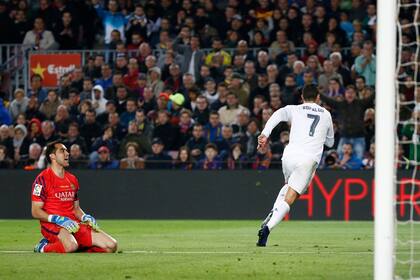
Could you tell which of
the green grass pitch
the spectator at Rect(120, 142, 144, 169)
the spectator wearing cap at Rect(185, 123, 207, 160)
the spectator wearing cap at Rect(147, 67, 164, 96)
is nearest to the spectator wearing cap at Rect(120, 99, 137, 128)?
the spectator wearing cap at Rect(147, 67, 164, 96)

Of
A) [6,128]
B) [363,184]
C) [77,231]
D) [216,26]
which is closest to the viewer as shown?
[77,231]

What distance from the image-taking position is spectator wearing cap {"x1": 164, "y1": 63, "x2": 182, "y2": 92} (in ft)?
74.0

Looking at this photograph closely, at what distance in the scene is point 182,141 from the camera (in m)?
21.5

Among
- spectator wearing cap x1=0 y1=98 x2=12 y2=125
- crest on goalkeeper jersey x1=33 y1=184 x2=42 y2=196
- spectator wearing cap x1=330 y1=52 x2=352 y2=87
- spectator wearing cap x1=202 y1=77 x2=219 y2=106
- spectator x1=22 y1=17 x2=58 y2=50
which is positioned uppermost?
spectator x1=22 y1=17 x2=58 y2=50

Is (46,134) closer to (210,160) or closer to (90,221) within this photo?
(210,160)

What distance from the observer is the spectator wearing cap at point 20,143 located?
2167 cm

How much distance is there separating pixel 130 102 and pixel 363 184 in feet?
16.6

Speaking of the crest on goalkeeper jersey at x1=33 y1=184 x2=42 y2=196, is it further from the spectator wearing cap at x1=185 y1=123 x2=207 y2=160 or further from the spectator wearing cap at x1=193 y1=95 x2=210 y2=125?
the spectator wearing cap at x1=193 y1=95 x2=210 y2=125

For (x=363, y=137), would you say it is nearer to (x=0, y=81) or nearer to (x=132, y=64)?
(x=132, y=64)

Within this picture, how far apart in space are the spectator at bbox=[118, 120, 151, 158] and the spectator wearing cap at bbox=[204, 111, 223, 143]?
1.18 m

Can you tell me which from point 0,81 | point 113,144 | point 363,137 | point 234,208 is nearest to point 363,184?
point 363,137

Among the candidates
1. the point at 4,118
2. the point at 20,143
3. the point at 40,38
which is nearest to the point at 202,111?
the point at 20,143

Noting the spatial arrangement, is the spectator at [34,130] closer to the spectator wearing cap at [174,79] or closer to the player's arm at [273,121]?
the spectator wearing cap at [174,79]

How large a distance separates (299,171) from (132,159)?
824cm
